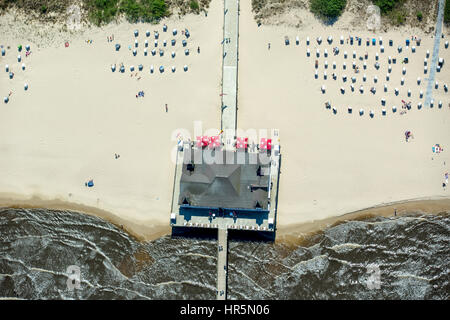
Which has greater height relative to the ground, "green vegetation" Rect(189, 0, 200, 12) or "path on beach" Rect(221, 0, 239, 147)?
"green vegetation" Rect(189, 0, 200, 12)

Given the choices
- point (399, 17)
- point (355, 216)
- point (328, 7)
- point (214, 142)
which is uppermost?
point (328, 7)

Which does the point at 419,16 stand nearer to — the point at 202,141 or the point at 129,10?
the point at 202,141

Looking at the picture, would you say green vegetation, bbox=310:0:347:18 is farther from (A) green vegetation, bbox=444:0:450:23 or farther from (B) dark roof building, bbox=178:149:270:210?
(B) dark roof building, bbox=178:149:270:210

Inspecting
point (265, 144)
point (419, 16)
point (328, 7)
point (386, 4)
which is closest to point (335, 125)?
point (265, 144)

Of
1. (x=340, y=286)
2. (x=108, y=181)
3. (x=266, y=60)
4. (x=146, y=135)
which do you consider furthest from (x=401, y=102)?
(x=108, y=181)

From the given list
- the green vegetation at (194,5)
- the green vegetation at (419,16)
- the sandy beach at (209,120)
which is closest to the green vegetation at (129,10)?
the sandy beach at (209,120)

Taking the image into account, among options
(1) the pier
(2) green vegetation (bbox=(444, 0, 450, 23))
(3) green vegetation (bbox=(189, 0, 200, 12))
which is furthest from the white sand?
(3) green vegetation (bbox=(189, 0, 200, 12))

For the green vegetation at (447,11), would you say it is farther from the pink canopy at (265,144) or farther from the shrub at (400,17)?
the pink canopy at (265,144)
